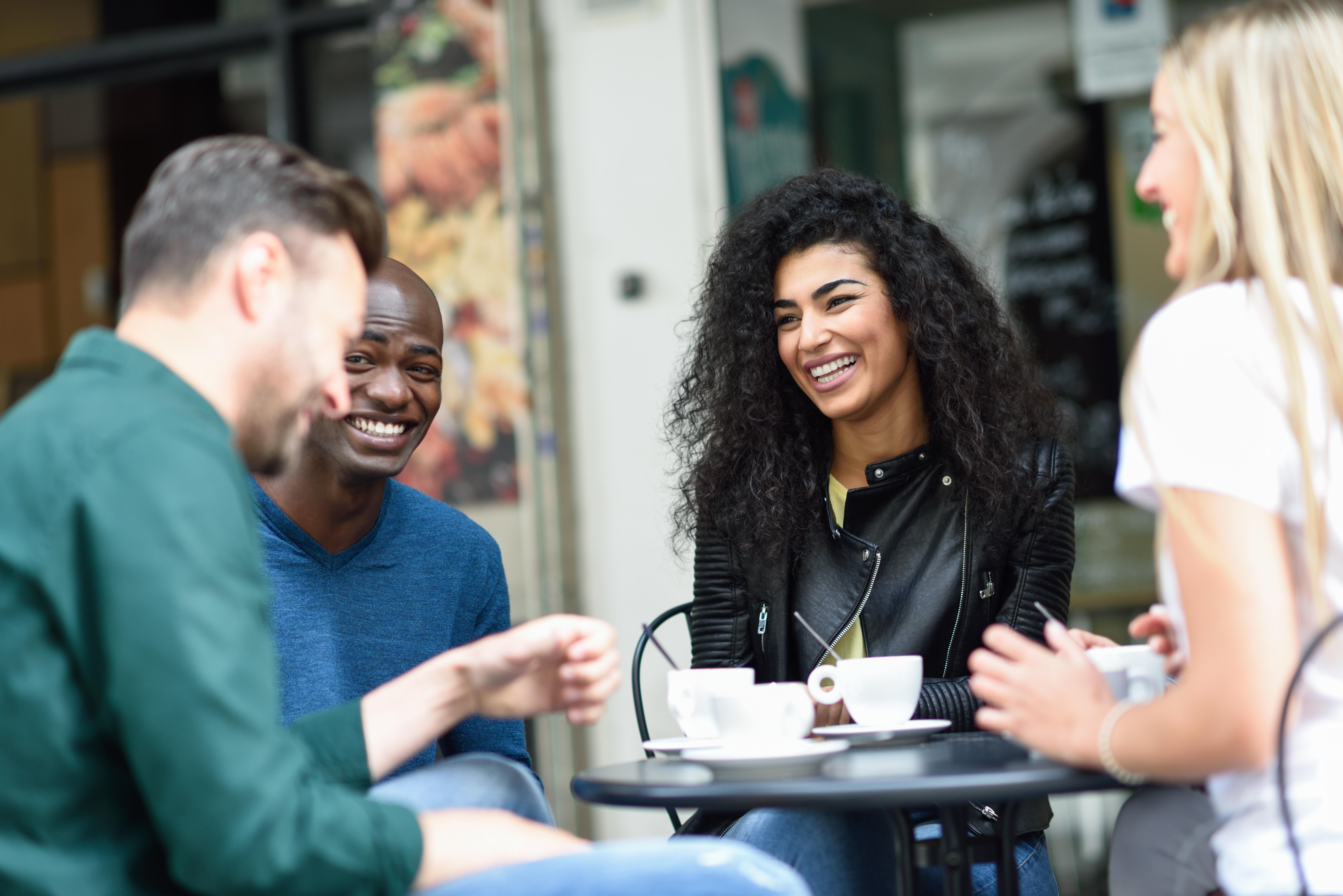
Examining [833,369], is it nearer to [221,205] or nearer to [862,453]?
[862,453]

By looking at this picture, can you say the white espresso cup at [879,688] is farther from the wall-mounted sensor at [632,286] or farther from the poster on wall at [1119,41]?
the poster on wall at [1119,41]

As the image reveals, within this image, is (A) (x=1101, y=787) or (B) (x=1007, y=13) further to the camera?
(B) (x=1007, y=13)

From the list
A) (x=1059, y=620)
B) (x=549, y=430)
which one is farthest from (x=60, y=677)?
(x=549, y=430)

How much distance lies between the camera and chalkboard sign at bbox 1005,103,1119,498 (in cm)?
567

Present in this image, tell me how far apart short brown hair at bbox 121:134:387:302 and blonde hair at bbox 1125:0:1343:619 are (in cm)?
88

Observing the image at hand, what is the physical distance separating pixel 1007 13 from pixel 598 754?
369 centimetres

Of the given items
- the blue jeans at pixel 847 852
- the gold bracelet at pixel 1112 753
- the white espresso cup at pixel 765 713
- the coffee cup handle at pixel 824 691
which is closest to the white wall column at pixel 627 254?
the blue jeans at pixel 847 852

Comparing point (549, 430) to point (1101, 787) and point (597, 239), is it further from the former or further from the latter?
point (1101, 787)

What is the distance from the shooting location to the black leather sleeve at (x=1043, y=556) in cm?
231

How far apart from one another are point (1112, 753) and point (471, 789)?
0.73 meters

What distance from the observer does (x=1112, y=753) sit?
1.41m

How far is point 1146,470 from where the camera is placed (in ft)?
4.59

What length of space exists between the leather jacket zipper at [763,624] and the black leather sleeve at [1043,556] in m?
0.33

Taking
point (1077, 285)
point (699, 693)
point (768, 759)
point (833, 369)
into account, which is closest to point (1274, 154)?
point (768, 759)
